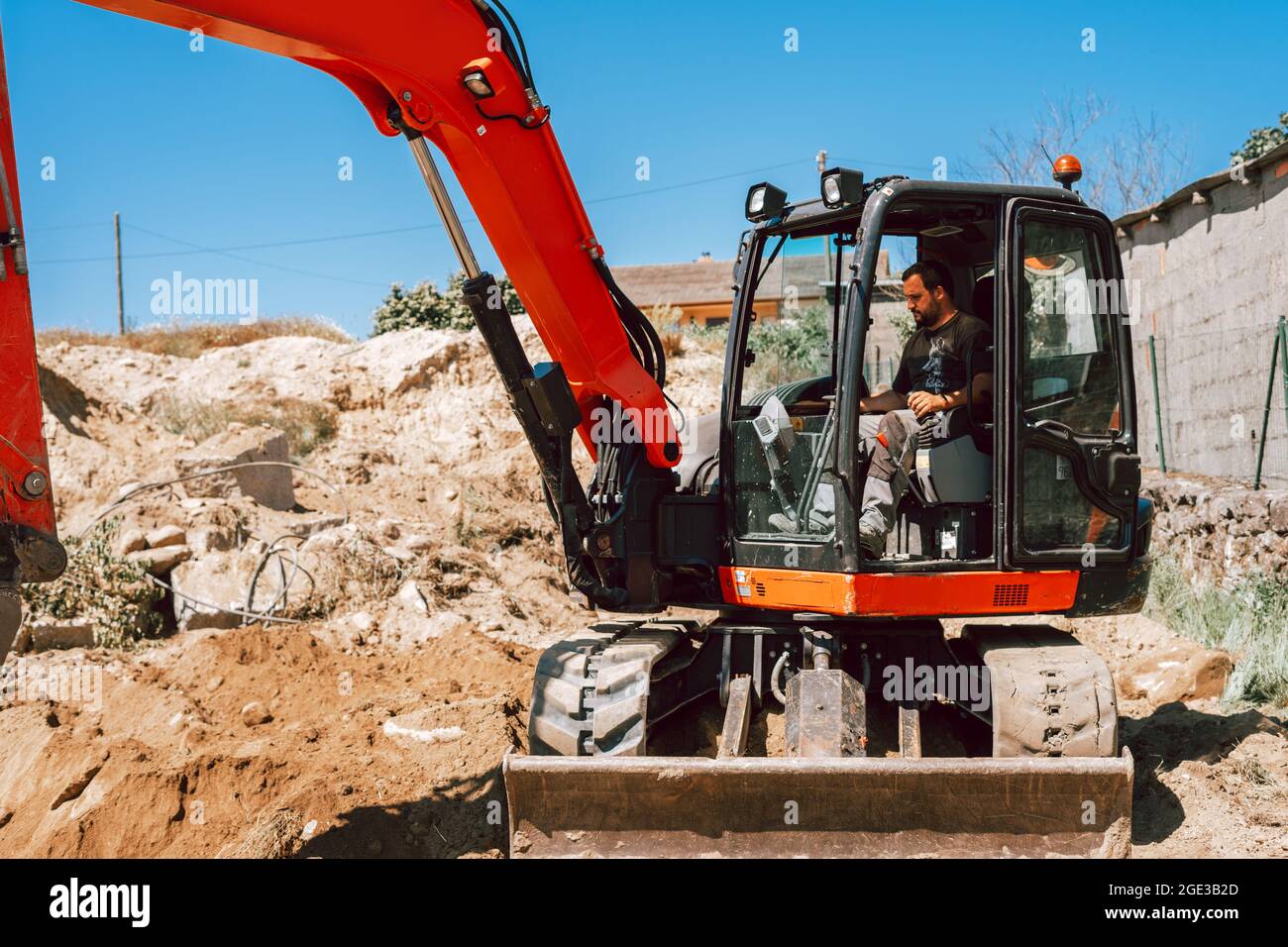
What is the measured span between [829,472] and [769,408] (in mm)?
549

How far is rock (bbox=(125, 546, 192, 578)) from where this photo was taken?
30.8 ft

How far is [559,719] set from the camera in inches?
183

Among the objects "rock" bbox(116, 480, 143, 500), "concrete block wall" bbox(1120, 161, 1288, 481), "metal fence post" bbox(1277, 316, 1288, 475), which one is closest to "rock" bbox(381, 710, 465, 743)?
"rock" bbox(116, 480, 143, 500)

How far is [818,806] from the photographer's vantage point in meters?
4.08

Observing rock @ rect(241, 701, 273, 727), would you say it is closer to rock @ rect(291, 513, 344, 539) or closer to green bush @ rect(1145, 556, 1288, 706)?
rock @ rect(291, 513, 344, 539)

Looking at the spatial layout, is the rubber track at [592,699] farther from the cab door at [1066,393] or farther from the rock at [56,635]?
the rock at [56,635]

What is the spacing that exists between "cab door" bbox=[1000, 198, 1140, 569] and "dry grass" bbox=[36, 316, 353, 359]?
52.7ft

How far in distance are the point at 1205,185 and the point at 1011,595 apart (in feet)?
23.8

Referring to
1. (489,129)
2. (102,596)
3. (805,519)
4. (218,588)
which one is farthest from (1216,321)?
(102,596)

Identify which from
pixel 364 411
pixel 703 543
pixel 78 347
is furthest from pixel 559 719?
pixel 78 347

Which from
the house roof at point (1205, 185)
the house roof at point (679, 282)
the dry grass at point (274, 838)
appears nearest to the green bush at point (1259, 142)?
the house roof at point (1205, 185)

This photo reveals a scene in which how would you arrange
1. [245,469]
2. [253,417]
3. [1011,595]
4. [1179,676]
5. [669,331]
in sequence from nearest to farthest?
[1011,595] → [1179,676] → [245,469] → [253,417] → [669,331]

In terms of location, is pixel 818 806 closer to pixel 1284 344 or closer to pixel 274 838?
pixel 274 838
